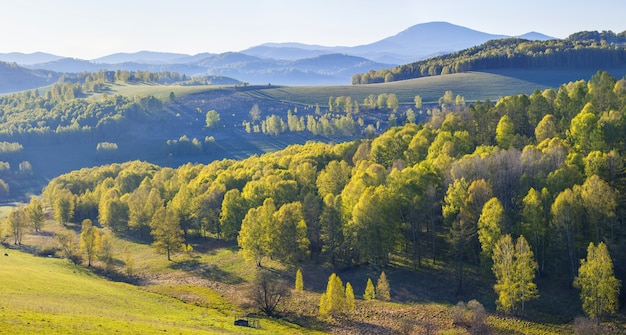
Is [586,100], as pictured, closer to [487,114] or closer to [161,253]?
[487,114]

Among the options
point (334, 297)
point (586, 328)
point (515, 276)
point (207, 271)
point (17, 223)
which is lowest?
point (207, 271)

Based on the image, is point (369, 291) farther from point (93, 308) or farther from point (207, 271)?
point (93, 308)

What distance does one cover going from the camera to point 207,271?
263 feet

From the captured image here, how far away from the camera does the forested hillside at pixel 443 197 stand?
61.0m

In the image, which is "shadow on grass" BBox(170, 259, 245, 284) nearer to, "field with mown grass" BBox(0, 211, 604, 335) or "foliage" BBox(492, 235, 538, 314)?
"field with mown grass" BBox(0, 211, 604, 335)

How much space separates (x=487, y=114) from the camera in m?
100

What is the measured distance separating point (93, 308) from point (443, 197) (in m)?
53.0

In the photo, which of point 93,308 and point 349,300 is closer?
point 93,308

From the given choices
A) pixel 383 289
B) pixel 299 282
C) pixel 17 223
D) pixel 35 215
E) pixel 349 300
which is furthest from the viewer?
pixel 35 215

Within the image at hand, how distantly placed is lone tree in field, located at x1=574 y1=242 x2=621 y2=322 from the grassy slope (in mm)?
30331

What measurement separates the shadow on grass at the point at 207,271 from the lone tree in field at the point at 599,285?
150 feet

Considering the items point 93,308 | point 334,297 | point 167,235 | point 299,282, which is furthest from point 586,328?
point 167,235

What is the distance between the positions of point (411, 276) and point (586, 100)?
57603mm

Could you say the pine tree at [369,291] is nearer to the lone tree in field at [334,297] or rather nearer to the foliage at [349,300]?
the foliage at [349,300]
